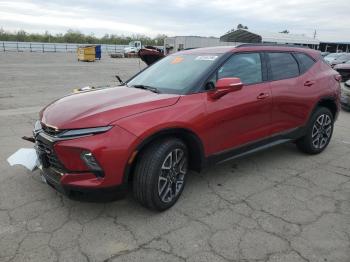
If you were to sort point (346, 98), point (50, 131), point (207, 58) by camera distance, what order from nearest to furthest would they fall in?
point (50, 131) → point (207, 58) → point (346, 98)

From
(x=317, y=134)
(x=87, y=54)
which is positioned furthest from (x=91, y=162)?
(x=87, y=54)

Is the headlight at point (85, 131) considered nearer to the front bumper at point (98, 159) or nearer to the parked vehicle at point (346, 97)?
the front bumper at point (98, 159)

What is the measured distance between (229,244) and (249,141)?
1.61 m

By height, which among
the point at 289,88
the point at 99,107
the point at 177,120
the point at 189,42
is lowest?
the point at 177,120

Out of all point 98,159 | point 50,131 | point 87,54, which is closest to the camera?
point 98,159

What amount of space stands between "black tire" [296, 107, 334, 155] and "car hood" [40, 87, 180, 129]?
2584 mm

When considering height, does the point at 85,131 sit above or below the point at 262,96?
below

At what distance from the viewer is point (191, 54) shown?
4.51 metres

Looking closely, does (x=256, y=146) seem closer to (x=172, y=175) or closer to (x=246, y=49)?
(x=246, y=49)

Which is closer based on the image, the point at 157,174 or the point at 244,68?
the point at 157,174

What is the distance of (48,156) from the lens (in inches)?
130

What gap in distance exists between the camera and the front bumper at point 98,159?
3000 mm

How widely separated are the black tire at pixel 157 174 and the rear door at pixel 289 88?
5.48 ft

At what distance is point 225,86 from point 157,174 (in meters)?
1.17
